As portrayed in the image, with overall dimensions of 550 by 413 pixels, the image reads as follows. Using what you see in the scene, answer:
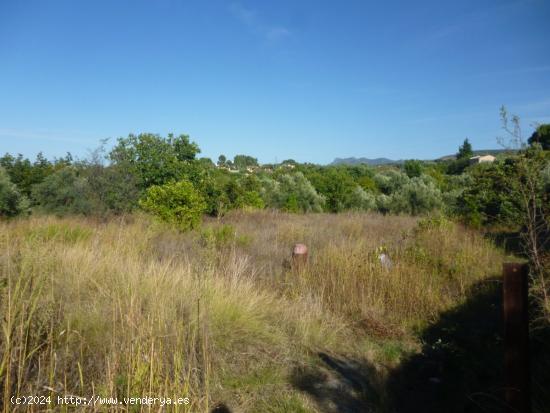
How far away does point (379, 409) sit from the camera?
10.6 feet

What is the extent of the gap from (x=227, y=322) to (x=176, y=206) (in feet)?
21.1

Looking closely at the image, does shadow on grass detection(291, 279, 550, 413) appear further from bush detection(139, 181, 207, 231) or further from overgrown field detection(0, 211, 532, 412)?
bush detection(139, 181, 207, 231)

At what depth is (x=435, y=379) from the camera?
3.75m

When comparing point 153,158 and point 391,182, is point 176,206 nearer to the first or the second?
point 153,158

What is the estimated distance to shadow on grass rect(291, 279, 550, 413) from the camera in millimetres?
3197

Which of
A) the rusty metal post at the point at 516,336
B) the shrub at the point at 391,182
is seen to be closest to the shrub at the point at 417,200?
the shrub at the point at 391,182

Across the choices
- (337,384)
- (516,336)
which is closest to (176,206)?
(337,384)

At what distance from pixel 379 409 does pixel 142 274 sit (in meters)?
2.81

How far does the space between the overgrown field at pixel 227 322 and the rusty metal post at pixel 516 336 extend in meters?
1.49

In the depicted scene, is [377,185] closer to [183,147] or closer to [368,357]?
[183,147]

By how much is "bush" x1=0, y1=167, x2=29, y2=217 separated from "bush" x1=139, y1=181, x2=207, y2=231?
204 inches

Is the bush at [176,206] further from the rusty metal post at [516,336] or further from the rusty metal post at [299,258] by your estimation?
the rusty metal post at [516,336]

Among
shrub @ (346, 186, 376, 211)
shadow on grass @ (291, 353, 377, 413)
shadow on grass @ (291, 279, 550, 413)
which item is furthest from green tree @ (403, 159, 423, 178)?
shadow on grass @ (291, 353, 377, 413)

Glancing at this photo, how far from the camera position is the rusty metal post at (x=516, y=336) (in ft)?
6.23
